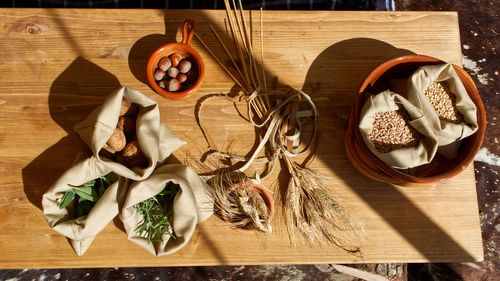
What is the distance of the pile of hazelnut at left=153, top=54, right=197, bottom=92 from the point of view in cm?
116

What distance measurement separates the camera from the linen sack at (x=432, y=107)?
1.03 metres

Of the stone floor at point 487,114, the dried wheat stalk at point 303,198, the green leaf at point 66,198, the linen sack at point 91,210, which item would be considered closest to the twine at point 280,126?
the dried wheat stalk at point 303,198

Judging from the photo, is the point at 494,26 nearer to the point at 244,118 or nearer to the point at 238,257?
the point at 244,118

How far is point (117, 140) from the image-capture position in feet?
3.60

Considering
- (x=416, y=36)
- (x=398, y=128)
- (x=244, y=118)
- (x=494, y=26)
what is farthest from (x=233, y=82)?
(x=494, y=26)

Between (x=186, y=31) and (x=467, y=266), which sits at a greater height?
(x=186, y=31)

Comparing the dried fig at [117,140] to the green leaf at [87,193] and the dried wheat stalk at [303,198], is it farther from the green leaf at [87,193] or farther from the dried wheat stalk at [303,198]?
the dried wheat stalk at [303,198]

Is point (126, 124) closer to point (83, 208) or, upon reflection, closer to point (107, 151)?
point (107, 151)

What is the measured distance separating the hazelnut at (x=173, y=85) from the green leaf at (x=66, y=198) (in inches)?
16.8

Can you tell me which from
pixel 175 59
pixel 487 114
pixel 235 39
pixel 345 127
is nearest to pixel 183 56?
pixel 175 59

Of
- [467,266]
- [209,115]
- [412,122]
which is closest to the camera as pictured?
[412,122]

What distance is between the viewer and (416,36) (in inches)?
51.2

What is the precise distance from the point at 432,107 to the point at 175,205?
79 cm

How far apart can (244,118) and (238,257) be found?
457 millimetres
